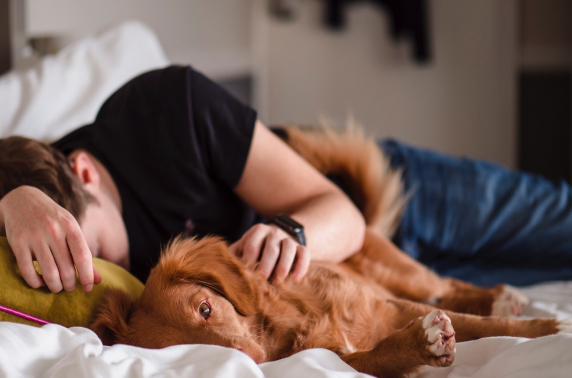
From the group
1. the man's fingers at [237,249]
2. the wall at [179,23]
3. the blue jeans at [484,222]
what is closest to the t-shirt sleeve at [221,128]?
the man's fingers at [237,249]

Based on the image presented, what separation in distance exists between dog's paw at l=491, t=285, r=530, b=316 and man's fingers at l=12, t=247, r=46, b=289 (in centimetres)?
103

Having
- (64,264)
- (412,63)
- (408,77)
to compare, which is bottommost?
(408,77)

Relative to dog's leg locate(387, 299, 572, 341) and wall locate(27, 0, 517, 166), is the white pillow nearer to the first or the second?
dog's leg locate(387, 299, 572, 341)

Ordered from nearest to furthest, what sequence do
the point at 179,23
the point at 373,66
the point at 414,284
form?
1. the point at 414,284
2. the point at 179,23
3. the point at 373,66

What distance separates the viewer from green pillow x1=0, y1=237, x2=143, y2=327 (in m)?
0.83

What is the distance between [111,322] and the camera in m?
0.88

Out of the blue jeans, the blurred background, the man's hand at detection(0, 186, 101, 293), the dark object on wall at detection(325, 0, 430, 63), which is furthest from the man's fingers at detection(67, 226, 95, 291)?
the dark object on wall at detection(325, 0, 430, 63)

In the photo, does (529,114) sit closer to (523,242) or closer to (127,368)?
(523,242)

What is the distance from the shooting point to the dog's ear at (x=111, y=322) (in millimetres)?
881

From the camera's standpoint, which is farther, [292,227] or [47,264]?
[292,227]

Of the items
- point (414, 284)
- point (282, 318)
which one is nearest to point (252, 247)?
point (282, 318)

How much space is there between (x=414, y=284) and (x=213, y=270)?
0.69 meters

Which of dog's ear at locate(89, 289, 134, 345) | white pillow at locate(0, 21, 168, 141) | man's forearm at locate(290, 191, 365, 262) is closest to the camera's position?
dog's ear at locate(89, 289, 134, 345)

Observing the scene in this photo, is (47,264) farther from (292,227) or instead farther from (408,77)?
(408,77)
